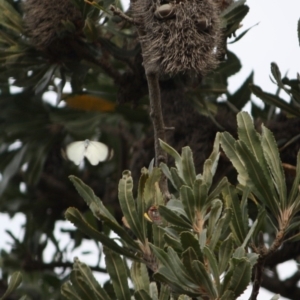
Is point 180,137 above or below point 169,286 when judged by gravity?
below

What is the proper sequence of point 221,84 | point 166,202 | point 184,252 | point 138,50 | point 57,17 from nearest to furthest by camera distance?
1. point 184,252
2. point 166,202
3. point 57,17
4. point 138,50
5. point 221,84

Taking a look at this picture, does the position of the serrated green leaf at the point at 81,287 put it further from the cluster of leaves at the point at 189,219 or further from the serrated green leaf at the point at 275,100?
the serrated green leaf at the point at 275,100

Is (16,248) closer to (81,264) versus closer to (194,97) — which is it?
(194,97)

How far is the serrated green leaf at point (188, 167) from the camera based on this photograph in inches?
51.6

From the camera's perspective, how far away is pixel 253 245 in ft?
4.22

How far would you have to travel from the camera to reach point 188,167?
4.30ft

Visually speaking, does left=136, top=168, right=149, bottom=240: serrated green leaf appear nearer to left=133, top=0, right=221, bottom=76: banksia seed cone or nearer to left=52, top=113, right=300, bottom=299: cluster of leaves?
left=52, top=113, right=300, bottom=299: cluster of leaves

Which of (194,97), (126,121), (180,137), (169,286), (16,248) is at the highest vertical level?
(169,286)

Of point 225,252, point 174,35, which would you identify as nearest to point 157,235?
point 225,252

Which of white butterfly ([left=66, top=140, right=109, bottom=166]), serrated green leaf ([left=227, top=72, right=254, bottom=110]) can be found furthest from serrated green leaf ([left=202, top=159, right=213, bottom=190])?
serrated green leaf ([left=227, top=72, right=254, bottom=110])

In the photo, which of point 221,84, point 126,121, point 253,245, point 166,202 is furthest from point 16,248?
point 253,245

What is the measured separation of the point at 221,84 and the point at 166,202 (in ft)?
2.45

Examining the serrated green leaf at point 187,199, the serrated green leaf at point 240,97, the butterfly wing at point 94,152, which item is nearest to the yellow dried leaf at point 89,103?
the butterfly wing at point 94,152

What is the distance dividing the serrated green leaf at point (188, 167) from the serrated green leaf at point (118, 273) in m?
0.18
